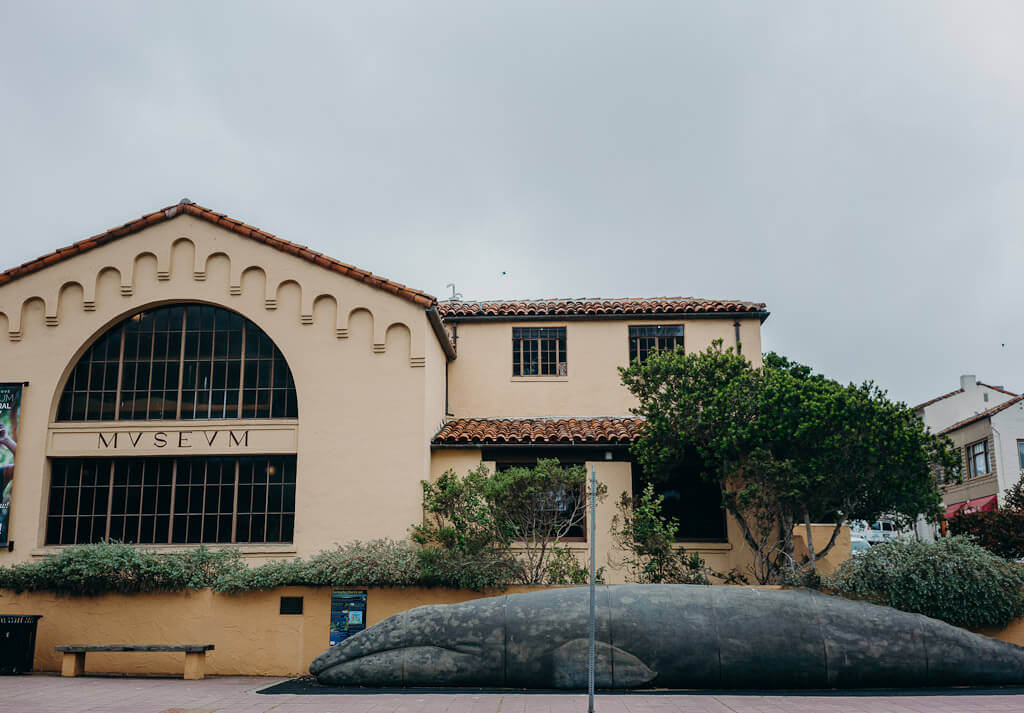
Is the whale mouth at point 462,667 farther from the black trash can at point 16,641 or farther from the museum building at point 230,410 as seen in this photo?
the black trash can at point 16,641

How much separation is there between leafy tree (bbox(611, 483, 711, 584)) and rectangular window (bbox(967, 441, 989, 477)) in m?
23.6

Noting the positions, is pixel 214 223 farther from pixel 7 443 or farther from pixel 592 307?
pixel 592 307

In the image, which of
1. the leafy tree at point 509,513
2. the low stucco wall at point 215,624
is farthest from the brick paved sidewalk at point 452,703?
the leafy tree at point 509,513

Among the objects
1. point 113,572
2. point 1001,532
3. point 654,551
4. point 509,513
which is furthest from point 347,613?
point 1001,532

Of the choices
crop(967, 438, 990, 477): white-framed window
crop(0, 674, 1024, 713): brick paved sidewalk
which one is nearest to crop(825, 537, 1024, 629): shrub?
crop(0, 674, 1024, 713): brick paved sidewalk

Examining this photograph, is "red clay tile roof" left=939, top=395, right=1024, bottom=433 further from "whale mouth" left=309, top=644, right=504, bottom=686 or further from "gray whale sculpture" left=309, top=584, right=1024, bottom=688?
"whale mouth" left=309, top=644, right=504, bottom=686

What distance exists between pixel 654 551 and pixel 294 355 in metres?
9.49

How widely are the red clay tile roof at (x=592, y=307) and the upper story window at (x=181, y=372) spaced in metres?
5.71

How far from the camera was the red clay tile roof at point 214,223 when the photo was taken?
20.2m

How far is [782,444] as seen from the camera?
18.1 m

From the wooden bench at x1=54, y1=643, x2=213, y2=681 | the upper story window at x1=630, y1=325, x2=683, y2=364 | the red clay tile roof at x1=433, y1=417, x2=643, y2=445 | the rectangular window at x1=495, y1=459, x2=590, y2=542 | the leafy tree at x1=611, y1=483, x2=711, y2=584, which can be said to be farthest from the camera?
the upper story window at x1=630, y1=325, x2=683, y2=364

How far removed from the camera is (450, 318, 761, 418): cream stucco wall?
922 inches

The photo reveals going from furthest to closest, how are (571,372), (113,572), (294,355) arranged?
1. (571,372)
2. (294,355)
3. (113,572)

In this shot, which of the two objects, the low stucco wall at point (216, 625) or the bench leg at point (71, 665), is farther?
the low stucco wall at point (216, 625)
